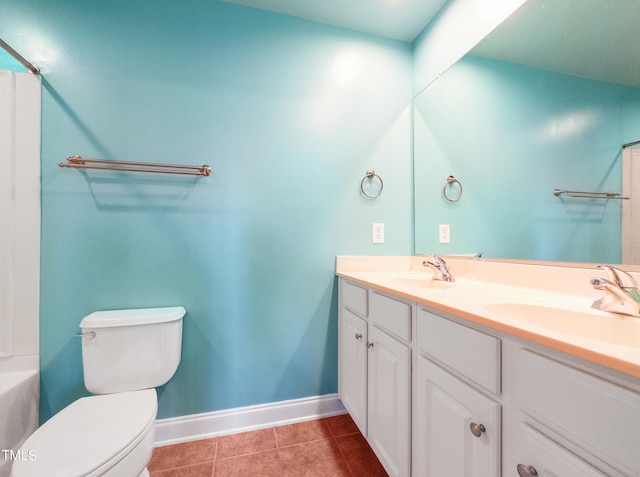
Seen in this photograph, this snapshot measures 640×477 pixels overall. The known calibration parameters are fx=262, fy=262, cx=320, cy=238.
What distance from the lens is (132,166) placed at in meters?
1.34

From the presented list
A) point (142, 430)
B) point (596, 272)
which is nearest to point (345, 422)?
point (142, 430)

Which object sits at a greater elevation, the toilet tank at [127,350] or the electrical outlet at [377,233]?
the electrical outlet at [377,233]

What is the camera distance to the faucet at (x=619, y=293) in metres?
0.73

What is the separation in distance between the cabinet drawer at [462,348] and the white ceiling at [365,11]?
170 cm

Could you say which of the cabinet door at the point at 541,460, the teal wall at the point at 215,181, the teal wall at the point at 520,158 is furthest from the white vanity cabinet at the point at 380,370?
the teal wall at the point at 520,158

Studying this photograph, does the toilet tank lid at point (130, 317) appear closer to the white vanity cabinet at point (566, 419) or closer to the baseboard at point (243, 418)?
the baseboard at point (243, 418)

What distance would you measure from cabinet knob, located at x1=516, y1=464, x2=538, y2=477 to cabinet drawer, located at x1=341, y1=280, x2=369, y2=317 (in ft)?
2.42

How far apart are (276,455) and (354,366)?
1.87ft

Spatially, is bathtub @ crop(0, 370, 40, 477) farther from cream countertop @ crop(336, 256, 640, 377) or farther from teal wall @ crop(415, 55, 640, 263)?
teal wall @ crop(415, 55, 640, 263)

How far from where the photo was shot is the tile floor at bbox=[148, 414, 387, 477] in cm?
121

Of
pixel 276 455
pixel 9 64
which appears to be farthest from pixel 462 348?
pixel 9 64

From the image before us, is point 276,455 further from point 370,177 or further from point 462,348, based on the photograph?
point 370,177

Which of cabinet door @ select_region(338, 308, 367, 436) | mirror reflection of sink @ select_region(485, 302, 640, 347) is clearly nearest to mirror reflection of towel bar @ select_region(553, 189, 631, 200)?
mirror reflection of sink @ select_region(485, 302, 640, 347)

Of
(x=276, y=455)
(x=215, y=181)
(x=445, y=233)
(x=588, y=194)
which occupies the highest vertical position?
(x=215, y=181)
